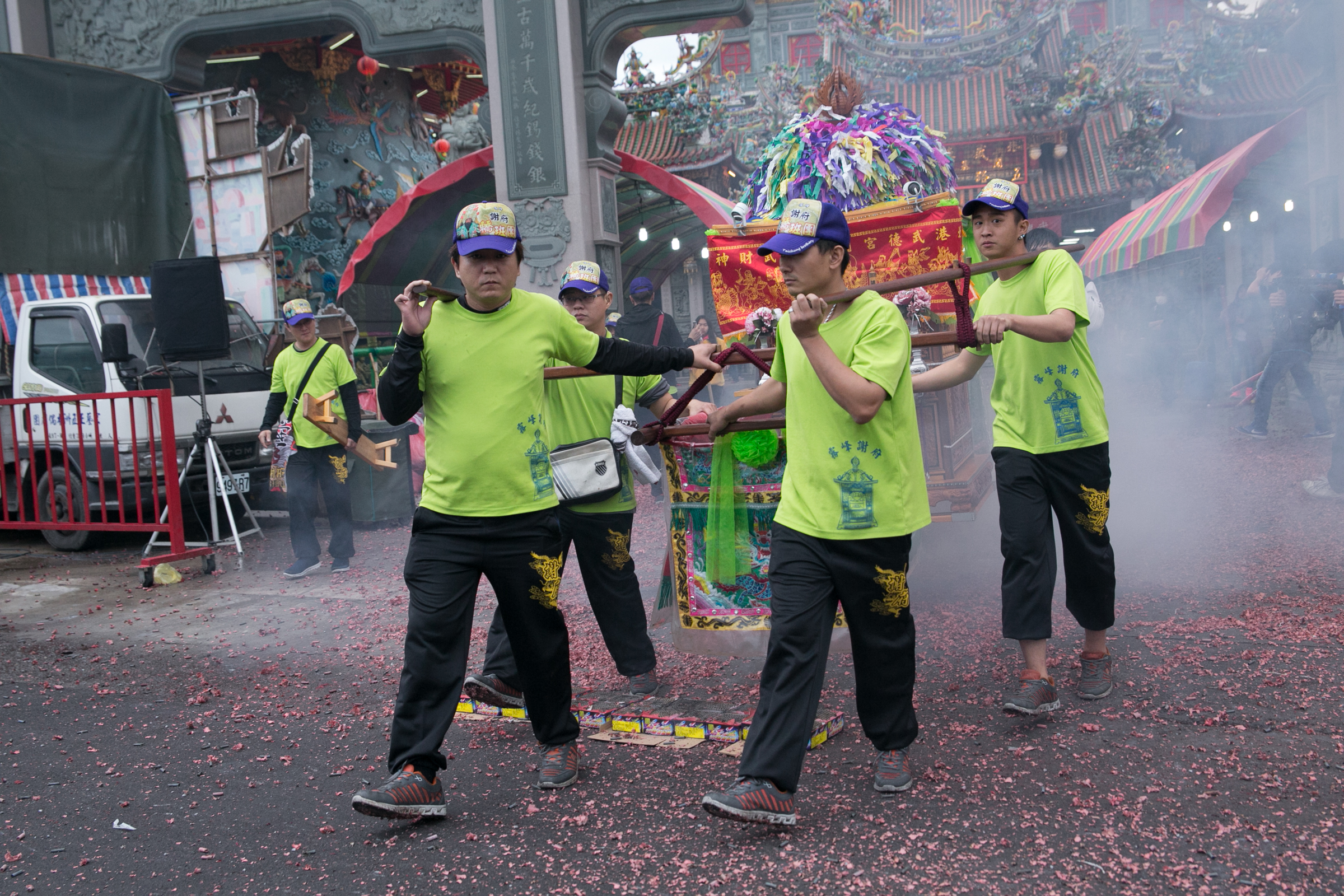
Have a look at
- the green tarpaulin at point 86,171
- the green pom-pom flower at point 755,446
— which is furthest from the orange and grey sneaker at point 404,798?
the green tarpaulin at point 86,171

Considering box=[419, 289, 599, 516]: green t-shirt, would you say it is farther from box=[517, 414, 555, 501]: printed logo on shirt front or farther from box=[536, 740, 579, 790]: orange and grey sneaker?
box=[536, 740, 579, 790]: orange and grey sneaker

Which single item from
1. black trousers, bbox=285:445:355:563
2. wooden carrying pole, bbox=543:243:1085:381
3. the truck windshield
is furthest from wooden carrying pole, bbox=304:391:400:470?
wooden carrying pole, bbox=543:243:1085:381

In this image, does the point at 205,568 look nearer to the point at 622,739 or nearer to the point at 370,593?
the point at 370,593

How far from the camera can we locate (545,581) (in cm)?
348

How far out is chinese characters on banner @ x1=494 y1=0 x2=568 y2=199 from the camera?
11.2 metres

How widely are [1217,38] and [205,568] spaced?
24.4m

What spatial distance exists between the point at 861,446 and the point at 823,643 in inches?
24.1

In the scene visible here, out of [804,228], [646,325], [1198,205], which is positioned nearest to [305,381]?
[646,325]

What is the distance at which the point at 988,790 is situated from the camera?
3.28 metres

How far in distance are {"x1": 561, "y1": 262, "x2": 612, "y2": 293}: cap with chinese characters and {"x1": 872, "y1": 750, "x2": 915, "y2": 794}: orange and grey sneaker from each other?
7.88 ft

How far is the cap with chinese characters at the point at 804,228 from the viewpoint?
312cm

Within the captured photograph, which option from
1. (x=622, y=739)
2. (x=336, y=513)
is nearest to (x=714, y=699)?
(x=622, y=739)

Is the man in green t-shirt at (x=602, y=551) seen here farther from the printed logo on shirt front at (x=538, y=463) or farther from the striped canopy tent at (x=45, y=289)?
the striped canopy tent at (x=45, y=289)

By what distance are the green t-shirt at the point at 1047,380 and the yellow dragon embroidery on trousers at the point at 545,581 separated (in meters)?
1.76
